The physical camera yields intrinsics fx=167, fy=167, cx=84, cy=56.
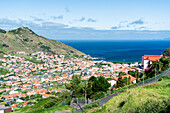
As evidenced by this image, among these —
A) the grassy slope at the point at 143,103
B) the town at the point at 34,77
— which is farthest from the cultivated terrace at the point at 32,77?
the grassy slope at the point at 143,103

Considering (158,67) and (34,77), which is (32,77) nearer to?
(34,77)

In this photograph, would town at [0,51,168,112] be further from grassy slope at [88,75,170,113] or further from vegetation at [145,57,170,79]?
grassy slope at [88,75,170,113]

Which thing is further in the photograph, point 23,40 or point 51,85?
point 23,40

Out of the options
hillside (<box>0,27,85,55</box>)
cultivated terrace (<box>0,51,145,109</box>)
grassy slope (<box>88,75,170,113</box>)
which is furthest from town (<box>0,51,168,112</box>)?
grassy slope (<box>88,75,170,113</box>)

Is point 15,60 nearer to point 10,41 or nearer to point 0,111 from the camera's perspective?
point 10,41

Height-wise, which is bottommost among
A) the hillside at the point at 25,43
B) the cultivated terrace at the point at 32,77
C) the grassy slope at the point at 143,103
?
the cultivated terrace at the point at 32,77

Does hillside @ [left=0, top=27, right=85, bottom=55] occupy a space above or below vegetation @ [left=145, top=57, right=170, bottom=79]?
above

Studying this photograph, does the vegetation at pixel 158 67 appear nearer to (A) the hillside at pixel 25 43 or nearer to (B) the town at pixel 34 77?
(B) the town at pixel 34 77

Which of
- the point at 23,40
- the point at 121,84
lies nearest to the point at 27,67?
the point at 23,40
